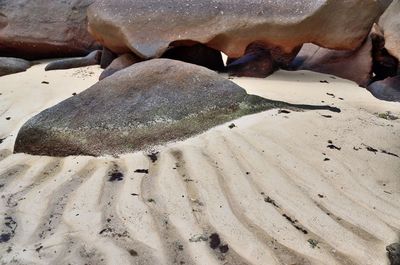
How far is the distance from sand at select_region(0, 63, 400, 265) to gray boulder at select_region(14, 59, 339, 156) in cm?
9

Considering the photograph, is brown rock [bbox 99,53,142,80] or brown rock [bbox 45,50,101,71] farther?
brown rock [bbox 45,50,101,71]

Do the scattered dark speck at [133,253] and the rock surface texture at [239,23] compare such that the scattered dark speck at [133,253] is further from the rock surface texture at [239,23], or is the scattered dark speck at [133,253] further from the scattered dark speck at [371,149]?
the rock surface texture at [239,23]

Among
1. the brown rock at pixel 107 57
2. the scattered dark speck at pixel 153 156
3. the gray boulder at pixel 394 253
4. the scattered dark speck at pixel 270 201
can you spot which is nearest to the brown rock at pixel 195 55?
the brown rock at pixel 107 57

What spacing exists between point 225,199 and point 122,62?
2583 mm

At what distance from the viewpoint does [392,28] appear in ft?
12.5

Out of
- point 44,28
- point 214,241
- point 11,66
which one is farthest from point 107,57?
point 214,241

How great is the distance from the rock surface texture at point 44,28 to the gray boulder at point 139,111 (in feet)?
10.0

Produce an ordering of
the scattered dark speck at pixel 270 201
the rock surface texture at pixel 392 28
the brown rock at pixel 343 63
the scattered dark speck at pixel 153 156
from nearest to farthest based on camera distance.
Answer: the scattered dark speck at pixel 270 201 < the scattered dark speck at pixel 153 156 < the rock surface texture at pixel 392 28 < the brown rock at pixel 343 63

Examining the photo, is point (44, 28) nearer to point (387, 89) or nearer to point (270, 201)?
point (387, 89)

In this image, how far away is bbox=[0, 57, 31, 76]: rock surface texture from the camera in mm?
4562

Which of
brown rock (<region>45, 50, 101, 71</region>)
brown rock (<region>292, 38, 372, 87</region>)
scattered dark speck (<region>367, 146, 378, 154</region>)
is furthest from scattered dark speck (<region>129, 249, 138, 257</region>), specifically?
brown rock (<region>45, 50, 101, 71</region>)

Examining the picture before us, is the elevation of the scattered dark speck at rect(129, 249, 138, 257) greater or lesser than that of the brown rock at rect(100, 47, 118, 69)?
greater

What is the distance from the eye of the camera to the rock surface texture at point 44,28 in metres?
5.50

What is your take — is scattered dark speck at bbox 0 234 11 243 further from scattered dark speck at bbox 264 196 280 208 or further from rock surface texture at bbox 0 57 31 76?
rock surface texture at bbox 0 57 31 76
